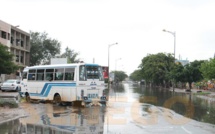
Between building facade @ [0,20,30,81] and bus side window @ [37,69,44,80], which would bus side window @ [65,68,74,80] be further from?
building facade @ [0,20,30,81]

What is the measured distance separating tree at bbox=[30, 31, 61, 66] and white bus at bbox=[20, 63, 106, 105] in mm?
56848

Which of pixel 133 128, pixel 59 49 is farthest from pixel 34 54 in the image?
pixel 133 128

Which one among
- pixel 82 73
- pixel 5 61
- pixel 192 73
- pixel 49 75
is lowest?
pixel 49 75

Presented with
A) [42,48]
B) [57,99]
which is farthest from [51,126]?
[42,48]

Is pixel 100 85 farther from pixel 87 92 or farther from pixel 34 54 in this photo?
pixel 34 54

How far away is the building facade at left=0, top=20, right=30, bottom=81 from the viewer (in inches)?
2344

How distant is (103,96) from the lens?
20.9 m

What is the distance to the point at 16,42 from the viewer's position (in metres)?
69.0

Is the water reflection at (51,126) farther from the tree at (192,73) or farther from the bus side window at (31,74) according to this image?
the tree at (192,73)

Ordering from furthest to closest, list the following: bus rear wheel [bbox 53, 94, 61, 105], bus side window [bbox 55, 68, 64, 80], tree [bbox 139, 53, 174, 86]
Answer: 1. tree [bbox 139, 53, 174, 86]
2. bus rear wheel [bbox 53, 94, 61, 105]
3. bus side window [bbox 55, 68, 64, 80]

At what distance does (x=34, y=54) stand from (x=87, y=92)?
61.7 meters

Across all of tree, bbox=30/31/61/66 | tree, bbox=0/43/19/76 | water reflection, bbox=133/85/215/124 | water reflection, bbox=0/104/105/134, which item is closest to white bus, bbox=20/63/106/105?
water reflection, bbox=133/85/215/124

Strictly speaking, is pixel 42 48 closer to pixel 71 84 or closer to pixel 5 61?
pixel 5 61

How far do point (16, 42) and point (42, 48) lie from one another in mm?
10825
